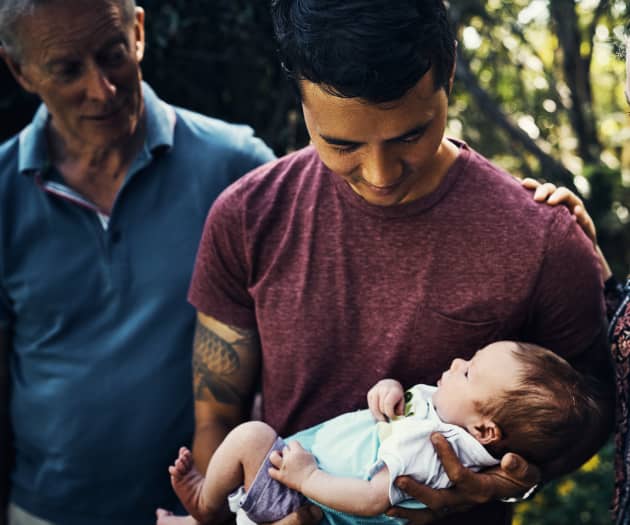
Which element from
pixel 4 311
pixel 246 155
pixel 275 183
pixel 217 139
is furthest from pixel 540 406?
pixel 4 311

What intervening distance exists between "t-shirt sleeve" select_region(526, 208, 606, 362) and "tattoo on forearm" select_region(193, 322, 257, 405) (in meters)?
0.86

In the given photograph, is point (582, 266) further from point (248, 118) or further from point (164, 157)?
point (248, 118)

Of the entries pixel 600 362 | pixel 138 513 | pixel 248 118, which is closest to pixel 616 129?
pixel 248 118

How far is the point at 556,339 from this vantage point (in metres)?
2.37


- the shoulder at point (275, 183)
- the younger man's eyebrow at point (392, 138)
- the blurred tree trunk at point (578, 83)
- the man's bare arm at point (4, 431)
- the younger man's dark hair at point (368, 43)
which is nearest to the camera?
the younger man's dark hair at point (368, 43)

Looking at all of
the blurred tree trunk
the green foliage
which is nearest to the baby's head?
the green foliage

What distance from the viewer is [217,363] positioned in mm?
2627

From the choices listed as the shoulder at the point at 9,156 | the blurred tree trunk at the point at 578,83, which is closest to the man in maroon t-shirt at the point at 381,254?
the shoulder at the point at 9,156

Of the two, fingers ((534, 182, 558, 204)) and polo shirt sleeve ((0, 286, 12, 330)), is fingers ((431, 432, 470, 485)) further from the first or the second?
polo shirt sleeve ((0, 286, 12, 330))

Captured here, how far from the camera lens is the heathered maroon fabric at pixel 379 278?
2.29 meters

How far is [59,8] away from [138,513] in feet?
5.70

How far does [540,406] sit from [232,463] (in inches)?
34.2

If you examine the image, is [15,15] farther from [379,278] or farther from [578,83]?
[578,83]

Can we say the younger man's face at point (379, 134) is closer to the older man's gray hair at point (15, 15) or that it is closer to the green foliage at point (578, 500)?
the older man's gray hair at point (15, 15)
